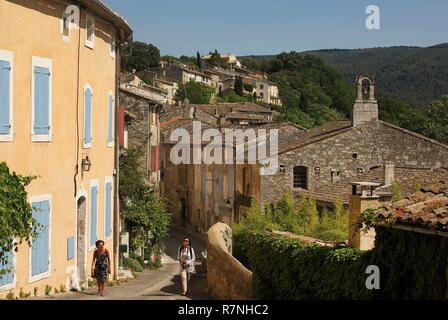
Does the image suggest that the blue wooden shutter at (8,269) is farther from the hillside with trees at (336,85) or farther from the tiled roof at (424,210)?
the hillside with trees at (336,85)

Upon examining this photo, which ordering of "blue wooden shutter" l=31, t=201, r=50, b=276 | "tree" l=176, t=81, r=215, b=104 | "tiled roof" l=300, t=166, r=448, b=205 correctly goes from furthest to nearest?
"tree" l=176, t=81, r=215, b=104
"tiled roof" l=300, t=166, r=448, b=205
"blue wooden shutter" l=31, t=201, r=50, b=276

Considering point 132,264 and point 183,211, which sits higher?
point 183,211

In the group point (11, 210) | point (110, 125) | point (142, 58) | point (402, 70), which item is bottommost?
point (11, 210)

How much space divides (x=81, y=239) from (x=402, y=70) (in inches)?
5440

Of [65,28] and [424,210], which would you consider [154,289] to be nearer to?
[65,28]

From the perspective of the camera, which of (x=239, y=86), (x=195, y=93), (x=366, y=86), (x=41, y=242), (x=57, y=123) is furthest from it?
(x=239, y=86)

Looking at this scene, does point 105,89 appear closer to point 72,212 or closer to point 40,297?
point 72,212

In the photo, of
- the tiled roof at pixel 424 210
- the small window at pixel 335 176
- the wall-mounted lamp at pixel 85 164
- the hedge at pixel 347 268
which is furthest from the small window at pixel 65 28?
the small window at pixel 335 176

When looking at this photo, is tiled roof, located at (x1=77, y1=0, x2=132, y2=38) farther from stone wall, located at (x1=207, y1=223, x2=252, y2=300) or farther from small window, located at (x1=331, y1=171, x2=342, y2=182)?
small window, located at (x1=331, y1=171, x2=342, y2=182)

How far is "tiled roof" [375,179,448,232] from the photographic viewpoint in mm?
10742

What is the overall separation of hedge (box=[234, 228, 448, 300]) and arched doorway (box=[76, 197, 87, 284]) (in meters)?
4.18

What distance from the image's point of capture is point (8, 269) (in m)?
14.7

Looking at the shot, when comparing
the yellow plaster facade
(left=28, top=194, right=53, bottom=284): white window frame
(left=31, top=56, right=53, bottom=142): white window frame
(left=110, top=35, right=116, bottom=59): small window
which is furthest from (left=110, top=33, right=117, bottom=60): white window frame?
(left=28, top=194, right=53, bottom=284): white window frame

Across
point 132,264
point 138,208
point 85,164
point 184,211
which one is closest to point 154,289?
point 85,164
